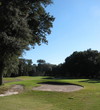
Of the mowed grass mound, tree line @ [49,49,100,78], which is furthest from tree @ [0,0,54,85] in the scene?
tree line @ [49,49,100,78]

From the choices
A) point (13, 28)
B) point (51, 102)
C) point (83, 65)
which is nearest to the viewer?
point (51, 102)

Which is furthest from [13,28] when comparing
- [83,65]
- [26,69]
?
[26,69]

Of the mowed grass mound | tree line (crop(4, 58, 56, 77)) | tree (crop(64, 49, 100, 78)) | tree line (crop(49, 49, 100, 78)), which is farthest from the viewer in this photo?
tree (crop(64, 49, 100, 78))

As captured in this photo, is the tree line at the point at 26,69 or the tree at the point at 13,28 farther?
the tree line at the point at 26,69

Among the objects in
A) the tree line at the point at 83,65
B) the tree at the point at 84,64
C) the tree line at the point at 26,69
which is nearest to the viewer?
the tree line at the point at 26,69

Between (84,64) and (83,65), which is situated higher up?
(84,64)

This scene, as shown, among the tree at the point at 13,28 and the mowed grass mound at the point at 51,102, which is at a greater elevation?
the tree at the point at 13,28

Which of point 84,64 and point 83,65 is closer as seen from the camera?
point 83,65

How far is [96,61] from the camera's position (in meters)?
78.3

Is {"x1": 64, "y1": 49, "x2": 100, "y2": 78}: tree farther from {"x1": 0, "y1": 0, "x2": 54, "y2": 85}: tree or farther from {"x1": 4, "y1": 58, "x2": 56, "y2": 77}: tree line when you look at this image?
{"x1": 0, "y1": 0, "x2": 54, "y2": 85}: tree

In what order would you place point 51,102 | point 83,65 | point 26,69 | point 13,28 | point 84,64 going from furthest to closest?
point 26,69 < point 84,64 < point 83,65 < point 13,28 < point 51,102

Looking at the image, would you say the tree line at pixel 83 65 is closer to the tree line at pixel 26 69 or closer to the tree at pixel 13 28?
the tree line at pixel 26 69

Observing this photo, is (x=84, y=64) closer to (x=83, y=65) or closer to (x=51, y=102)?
(x=83, y=65)

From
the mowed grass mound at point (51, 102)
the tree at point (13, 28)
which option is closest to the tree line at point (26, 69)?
the tree at point (13, 28)
